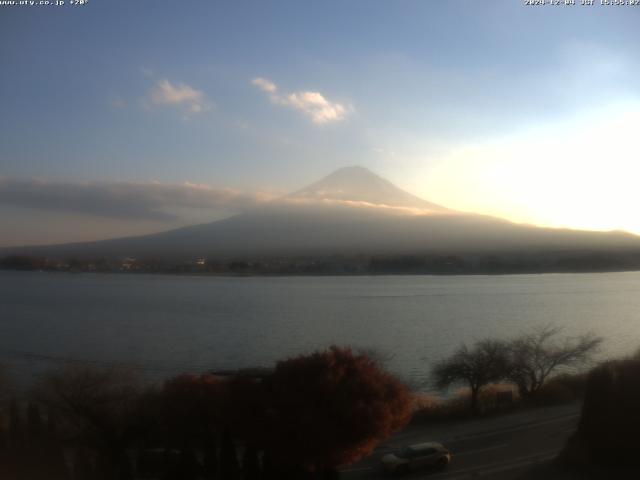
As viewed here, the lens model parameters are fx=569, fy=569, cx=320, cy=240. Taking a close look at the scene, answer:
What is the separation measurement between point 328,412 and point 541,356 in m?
4.58

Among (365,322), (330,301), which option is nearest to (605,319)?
(365,322)

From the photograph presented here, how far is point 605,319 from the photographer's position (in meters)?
10.8

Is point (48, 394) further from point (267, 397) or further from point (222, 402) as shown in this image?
point (267, 397)

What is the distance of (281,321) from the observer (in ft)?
36.5

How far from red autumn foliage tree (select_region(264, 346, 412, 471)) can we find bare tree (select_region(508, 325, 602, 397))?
3.21m

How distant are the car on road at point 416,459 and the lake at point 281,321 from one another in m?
2.95

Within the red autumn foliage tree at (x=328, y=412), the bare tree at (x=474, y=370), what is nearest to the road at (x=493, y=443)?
the red autumn foliage tree at (x=328, y=412)

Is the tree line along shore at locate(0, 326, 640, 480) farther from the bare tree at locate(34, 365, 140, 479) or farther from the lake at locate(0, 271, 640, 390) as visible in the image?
the lake at locate(0, 271, 640, 390)

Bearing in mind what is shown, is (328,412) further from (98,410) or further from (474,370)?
(474,370)

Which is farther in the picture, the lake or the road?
the lake

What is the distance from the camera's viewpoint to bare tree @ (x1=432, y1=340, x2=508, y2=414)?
6.00 m

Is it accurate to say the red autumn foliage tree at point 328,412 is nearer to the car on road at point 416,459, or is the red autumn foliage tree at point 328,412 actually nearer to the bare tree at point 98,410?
the car on road at point 416,459

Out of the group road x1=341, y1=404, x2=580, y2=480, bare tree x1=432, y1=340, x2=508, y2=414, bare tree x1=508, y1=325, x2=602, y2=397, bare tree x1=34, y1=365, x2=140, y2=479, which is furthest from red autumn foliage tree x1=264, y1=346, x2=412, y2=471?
bare tree x1=508, y1=325, x2=602, y2=397

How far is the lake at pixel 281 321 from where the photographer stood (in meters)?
7.88
